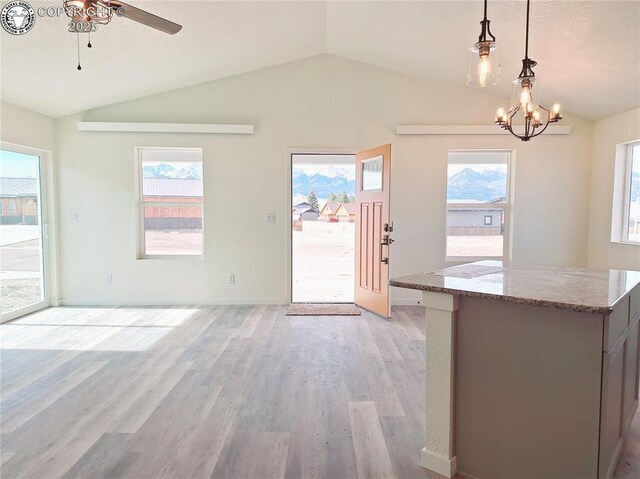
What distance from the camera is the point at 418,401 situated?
251cm

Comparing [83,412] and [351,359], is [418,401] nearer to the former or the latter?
[351,359]

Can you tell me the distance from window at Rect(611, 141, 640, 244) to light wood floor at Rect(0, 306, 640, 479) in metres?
2.88

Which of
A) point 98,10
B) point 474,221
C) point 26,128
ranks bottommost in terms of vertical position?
point 474,221

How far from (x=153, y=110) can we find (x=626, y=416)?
551 centimetres

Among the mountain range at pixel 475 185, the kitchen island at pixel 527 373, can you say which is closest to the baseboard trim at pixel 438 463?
the kitchen island at pixel 527 373

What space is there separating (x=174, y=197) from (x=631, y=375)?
4993 mm

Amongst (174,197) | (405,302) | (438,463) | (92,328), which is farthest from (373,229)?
(92,328)

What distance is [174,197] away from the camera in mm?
5133

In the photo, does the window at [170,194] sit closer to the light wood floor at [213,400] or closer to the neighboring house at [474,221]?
the light wood floor at [213,400]

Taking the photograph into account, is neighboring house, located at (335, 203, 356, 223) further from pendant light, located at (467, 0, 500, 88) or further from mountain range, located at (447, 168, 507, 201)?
pendant light, located at (467, 0, 500, 88)

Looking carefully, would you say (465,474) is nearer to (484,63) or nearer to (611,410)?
(611,410)

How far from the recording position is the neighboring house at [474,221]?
510 centimetres

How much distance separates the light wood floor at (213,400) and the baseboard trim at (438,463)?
0.20ft

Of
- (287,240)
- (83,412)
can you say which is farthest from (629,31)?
(83,412)
